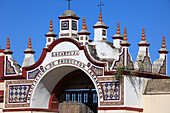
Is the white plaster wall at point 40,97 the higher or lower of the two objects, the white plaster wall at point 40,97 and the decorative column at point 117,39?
the lower

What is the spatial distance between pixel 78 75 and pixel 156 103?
590 centimetres

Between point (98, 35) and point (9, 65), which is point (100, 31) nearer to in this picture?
point (98, 35)

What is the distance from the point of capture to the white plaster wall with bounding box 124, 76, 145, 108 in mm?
39062

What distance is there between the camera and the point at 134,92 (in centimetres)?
3972

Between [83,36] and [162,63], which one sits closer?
[83,36]

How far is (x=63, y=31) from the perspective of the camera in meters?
41.5

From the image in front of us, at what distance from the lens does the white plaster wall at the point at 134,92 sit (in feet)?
128

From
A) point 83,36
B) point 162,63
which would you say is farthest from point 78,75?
point 162,63

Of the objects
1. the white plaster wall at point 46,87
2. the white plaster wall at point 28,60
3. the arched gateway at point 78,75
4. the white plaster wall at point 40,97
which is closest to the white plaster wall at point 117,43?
the arched gateway at point 78,75

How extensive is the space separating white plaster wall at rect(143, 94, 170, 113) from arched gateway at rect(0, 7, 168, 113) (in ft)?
1.29

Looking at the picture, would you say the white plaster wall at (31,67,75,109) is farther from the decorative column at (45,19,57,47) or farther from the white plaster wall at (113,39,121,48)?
the white plaster wall at (113,39,121,48)

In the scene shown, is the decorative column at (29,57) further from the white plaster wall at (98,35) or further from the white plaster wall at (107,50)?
the white plaster wall at (107,50)

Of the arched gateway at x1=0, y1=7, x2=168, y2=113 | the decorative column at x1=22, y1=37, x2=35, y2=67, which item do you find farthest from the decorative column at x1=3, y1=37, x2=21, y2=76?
the decorative column at x1=22, y1=37, x2=35, y2=67

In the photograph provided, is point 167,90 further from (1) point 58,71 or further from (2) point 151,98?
(1) point 58,71
